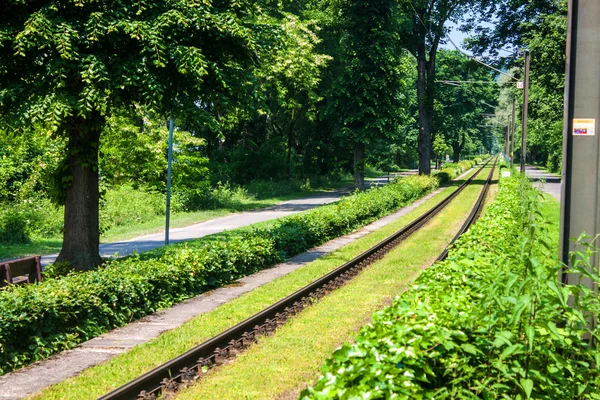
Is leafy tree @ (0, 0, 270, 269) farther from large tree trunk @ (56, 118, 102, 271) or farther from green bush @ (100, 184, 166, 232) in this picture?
green bush @ (100, 184, 166, 232)

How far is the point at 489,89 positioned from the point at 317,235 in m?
104

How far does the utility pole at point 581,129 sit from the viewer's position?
214 inches

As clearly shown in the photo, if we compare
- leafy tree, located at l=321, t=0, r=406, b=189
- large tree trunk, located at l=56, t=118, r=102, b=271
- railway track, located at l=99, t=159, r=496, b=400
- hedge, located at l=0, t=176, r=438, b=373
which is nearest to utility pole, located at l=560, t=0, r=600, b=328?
railway track, located at l=99, t=159, r=496, b=400

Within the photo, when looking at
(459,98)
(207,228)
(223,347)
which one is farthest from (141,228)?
(459,98)

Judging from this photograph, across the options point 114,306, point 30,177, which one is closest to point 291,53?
point 30,177

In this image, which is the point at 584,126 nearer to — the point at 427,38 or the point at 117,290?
the point at 117,290

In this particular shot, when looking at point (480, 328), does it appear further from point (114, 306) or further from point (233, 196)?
point (233, 196)

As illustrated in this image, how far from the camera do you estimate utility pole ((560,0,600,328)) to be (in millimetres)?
5438

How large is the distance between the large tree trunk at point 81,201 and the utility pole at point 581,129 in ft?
34.9

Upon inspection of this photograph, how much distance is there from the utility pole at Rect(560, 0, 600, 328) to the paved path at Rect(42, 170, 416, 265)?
9.27 meters

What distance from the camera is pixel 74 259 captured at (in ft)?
45.5

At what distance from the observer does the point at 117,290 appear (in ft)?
33.3

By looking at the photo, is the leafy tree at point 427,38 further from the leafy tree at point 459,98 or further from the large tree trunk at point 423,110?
the leafy tree at point 459,98

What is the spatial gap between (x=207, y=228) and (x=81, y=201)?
12755 millimetres
